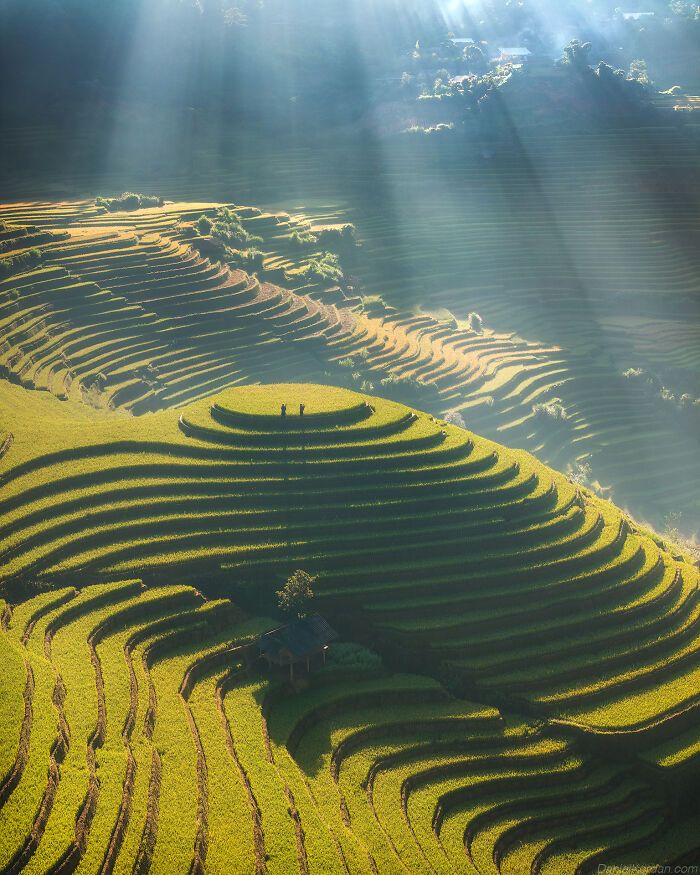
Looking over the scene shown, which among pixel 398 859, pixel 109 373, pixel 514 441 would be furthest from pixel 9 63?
pixel 398 859

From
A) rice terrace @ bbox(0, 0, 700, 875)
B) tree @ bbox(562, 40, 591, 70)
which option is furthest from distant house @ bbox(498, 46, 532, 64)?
rice terrace @ bbox(0, 0, 700, 875)

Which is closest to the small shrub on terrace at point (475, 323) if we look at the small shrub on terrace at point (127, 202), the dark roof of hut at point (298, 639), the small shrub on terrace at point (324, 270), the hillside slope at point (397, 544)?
the small shrub on terrace at point (324, 270)

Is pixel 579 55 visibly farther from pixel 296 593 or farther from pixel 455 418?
pixel 296 593

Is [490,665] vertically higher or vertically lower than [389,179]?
lower

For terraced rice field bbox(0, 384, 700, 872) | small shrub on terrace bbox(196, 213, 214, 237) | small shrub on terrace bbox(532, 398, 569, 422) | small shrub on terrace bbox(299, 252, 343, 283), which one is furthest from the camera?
small shrub on terrace bbox(299, 252, 343, 283)

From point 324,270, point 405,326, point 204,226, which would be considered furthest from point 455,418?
point 204,226

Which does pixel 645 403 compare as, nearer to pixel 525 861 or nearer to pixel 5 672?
pixel 525 861

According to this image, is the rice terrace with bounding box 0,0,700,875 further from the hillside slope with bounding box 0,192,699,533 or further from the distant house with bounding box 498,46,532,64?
the distant house with bounding box 498,46,532,64

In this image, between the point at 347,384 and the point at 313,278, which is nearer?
the point at 347,384
